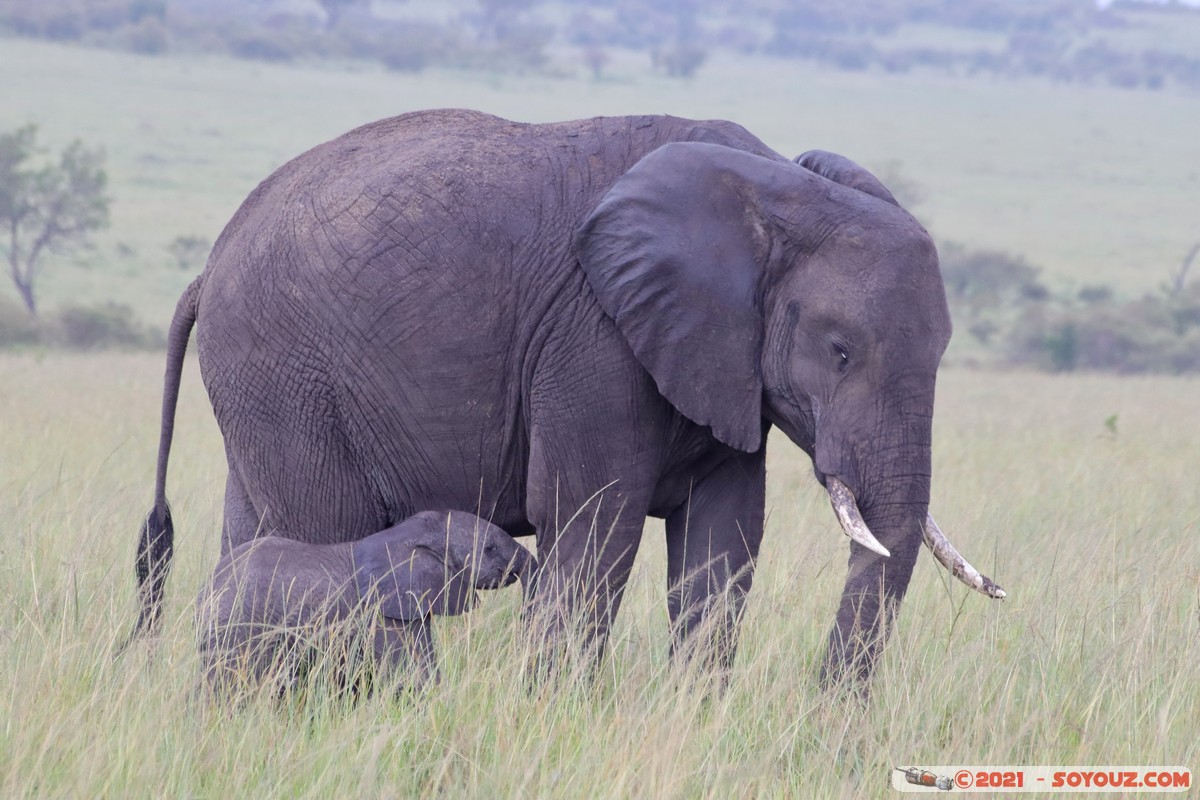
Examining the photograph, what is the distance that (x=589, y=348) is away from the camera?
480 cm

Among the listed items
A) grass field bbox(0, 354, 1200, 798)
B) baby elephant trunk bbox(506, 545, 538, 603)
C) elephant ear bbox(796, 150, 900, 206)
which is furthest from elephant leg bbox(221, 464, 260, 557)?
elephant ear bbox(796, 150, 900, 206)

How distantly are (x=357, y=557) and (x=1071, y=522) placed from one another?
4.63 metres

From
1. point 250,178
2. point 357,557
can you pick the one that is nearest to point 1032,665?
point 357,557

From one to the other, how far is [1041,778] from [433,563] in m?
1.85

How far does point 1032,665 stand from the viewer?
188 inches

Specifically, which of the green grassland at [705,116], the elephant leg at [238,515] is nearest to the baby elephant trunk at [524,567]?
the elephant leg at [238,515]

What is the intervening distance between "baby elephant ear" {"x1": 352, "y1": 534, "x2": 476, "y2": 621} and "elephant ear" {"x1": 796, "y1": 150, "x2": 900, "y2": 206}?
172 centimetres

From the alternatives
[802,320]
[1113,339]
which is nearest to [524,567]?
[802,320]

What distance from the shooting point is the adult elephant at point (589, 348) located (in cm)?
459

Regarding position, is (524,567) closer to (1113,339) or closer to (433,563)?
(433,563)

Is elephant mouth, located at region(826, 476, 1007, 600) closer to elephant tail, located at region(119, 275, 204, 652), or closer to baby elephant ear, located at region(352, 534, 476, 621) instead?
baby elephant ear, located at region(352, 534, 476, 621)

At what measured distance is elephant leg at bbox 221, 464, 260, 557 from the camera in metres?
5.46

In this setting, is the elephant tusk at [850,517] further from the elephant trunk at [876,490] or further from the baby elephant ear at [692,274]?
the baby elephant ear at [692,274]

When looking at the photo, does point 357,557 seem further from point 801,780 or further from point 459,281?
point 801,780
